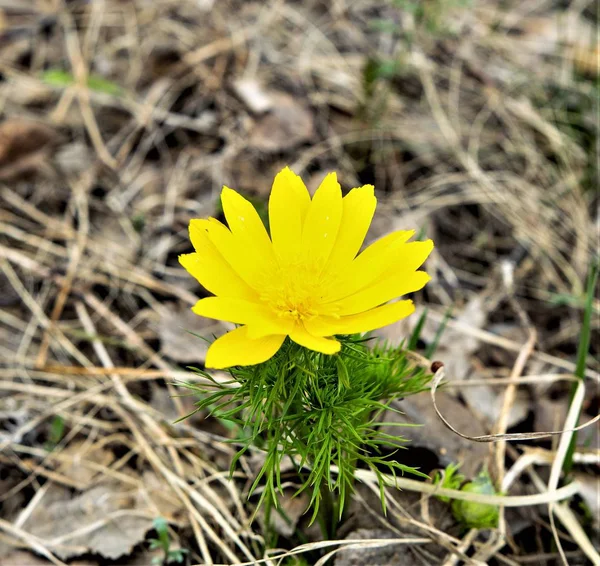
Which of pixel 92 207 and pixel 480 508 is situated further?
pixel 92 207

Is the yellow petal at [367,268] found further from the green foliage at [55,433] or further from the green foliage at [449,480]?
the green foliage at [55,433]

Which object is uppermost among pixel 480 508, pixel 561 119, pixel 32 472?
pixel 561 119

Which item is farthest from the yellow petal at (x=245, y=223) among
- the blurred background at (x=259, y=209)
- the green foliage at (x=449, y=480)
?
the green foliage at (x=449, y=480)

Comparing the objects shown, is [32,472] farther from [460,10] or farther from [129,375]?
[460,10]

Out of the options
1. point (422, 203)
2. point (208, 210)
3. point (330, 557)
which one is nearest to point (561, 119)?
Answer: point (422, 203)

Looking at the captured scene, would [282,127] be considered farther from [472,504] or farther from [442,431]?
[472,504]

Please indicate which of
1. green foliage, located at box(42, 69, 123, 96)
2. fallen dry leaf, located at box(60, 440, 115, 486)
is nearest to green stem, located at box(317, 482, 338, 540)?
fallen dry leaf, located at box(60, 440, 115, 486)
